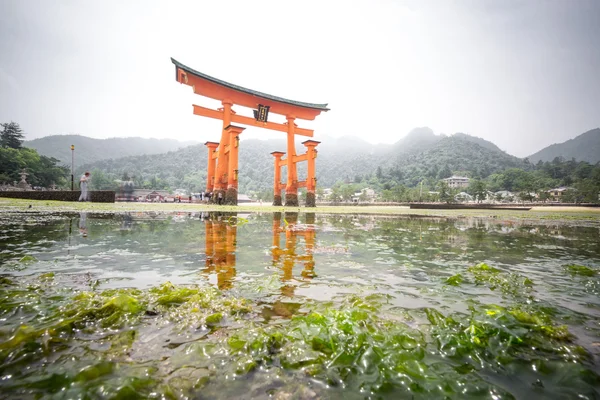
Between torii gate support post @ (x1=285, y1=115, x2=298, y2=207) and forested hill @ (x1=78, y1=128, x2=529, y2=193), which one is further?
forested hill @ (x1=78, y1=128, x2=529, y2=193)

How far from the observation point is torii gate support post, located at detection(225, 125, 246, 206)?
60.5ft

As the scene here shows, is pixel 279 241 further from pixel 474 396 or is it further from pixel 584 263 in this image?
pixel 584 263

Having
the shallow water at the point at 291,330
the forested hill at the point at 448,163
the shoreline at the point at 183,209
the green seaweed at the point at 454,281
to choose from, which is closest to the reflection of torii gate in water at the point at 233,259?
the shallow water at the point at 291,330

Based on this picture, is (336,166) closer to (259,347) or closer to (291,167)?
(291,167)

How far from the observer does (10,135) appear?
45.5m

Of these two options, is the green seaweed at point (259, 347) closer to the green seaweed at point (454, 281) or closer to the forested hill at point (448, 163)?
the green seaweed at point (454, 281)

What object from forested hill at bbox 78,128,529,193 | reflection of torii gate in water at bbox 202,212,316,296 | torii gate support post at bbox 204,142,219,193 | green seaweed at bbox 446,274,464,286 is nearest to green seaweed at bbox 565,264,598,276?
green seaweed at bbox 446,274,464,286

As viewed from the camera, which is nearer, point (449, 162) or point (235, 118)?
point (235, 118)

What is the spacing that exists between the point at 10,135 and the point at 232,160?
2094 inches

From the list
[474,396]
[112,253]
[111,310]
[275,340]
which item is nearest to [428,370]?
[474,396]

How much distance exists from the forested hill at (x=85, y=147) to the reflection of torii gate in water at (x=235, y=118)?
541ft

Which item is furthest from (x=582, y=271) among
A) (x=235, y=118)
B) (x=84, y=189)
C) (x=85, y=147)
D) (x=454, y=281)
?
(x=85, y=147)

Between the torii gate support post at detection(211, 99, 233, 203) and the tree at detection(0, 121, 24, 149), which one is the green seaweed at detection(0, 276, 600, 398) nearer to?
the torii gate support post at detection(211, 99, 233, 203)

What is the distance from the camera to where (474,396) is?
0.93 meters
